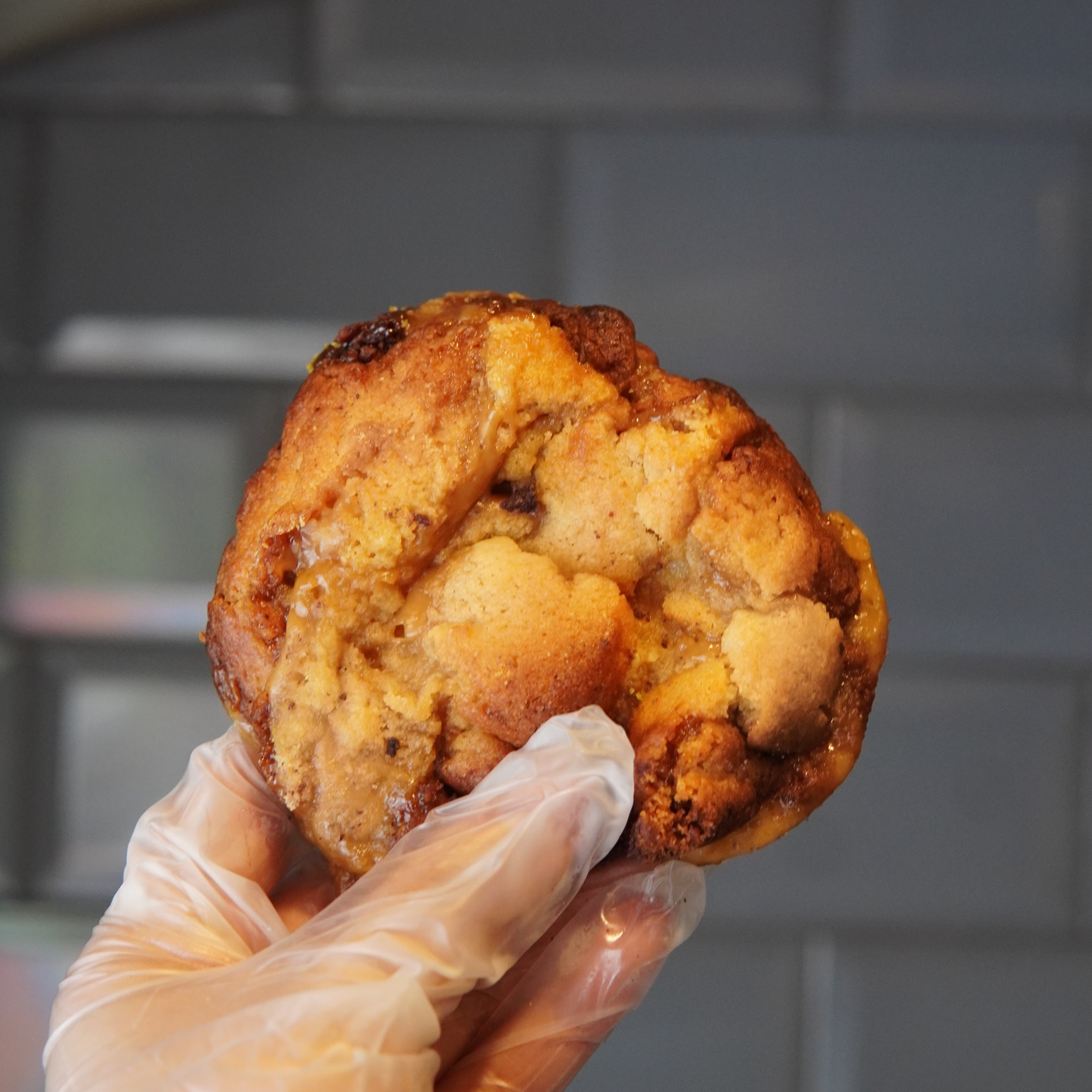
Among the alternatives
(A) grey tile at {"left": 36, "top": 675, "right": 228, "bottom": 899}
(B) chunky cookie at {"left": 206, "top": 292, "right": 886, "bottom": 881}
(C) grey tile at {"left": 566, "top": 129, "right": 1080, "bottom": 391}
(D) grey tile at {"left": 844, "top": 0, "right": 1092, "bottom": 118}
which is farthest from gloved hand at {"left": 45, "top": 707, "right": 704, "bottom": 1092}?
(D) grey tile at {"left": 844, "top": 0, "right": 1092, "bottom": 118}

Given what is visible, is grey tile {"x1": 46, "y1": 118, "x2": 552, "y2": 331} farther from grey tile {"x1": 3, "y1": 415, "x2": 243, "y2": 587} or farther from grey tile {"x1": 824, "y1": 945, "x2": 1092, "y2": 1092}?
grey tile {"x1": 824, "y1": 945, "x2": 1092, "y2": 1092}

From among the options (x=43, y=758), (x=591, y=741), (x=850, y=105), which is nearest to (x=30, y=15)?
(x=43, y=758)

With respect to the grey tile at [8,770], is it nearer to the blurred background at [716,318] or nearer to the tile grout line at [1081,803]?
the blurred background at [716,318]

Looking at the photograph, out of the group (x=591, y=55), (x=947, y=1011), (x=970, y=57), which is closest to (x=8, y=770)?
(x=591, y=55)

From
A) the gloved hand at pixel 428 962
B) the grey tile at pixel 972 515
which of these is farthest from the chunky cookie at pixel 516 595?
the grey tile at pixel 972 515

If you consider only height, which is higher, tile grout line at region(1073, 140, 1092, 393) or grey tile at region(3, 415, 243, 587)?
tile grout line at region(1073, 140, 1092, 393)

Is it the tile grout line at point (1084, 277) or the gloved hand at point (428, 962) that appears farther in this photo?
the tile grout line at point (1084, 277)

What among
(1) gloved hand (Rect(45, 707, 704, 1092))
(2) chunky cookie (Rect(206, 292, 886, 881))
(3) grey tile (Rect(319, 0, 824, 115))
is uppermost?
(3) grey tile (Rect(319, 0, 824, 115))
